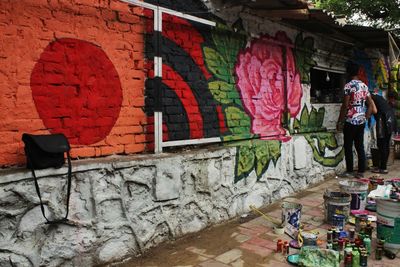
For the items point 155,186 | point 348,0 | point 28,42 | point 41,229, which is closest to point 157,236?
point 155,186

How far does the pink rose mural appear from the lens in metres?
5.37

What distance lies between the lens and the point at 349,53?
333 inches

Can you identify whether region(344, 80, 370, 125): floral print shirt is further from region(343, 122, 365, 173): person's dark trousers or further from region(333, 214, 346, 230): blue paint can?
region(333, 214, 346, 230): blue paint can

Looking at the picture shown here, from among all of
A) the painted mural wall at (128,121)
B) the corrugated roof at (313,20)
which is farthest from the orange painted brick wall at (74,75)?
the corrugated roof at (313,20)

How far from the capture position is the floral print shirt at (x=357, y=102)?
692 centimetres

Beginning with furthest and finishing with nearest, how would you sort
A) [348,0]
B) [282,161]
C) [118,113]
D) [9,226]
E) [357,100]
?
[348,0]
[357,100]
[282,161]
[118,113]
[9,226]

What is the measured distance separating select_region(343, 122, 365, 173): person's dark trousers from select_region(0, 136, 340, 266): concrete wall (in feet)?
9.97

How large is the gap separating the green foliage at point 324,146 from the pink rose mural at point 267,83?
69cm

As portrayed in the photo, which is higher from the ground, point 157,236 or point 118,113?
point 118,113

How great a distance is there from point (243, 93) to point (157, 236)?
8.08 ft


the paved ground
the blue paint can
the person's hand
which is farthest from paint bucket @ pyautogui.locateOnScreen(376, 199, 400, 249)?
the person's hand

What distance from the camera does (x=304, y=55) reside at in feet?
22.4

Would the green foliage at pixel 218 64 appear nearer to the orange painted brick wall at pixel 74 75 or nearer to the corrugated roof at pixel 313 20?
the corrugated roof at pixel 313 20

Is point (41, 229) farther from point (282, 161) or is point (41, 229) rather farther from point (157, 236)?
point (282, 161)
